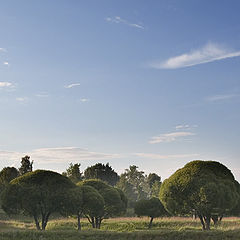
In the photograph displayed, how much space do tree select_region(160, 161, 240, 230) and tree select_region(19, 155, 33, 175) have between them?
5362cm

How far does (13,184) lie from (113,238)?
1173 centimetres

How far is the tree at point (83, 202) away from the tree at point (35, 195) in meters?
0.67

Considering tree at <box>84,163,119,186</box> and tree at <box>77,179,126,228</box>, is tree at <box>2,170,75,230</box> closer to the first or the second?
tree at <box>77,179,126,228</box>

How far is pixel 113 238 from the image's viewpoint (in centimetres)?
2780

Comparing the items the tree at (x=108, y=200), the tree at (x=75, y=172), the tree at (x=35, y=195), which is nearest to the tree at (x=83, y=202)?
the tree at (x=35, y=195)

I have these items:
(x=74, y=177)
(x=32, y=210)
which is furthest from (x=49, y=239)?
(x=74, y=177)

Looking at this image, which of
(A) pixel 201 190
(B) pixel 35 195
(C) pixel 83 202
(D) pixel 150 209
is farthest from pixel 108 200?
(A) pixel 201 190

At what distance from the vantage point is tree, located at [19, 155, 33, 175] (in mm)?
78312

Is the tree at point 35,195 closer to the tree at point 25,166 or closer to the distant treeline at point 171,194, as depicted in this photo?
the distant treeline at point 171,194

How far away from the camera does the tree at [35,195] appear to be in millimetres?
Answer: 31688

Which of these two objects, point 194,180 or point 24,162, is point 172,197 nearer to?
point 194,180

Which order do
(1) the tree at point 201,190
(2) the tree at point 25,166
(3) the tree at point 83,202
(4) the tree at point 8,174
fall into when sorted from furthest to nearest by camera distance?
1. (2) the tree at point 25,166
2. (4) the tree at point 8,174
3. (3) the tree at point 83,202
4. (1) the tree at point 201,190

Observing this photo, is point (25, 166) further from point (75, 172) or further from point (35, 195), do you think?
point (35, 195)

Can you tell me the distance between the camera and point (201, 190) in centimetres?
2930
